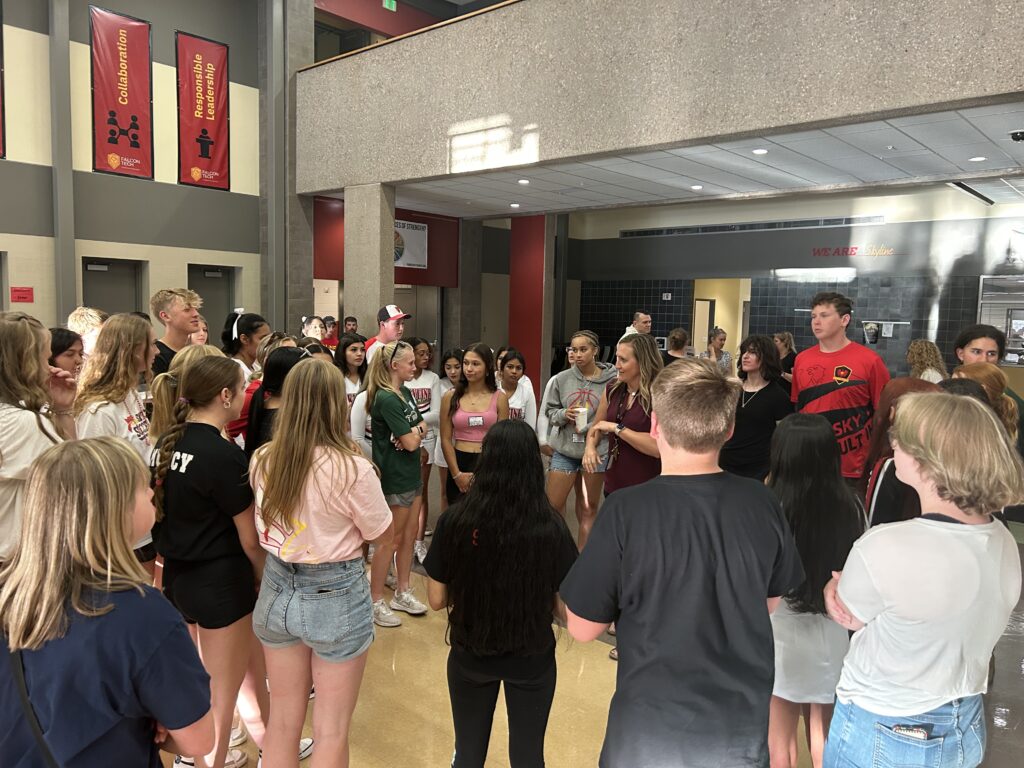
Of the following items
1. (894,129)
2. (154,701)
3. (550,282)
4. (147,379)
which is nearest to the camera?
(154,701)

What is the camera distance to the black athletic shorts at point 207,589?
234cm

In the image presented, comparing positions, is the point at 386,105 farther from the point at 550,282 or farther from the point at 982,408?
the point at 982,408

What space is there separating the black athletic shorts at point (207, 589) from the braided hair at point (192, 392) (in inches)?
8.2

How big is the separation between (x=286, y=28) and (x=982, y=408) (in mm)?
10593

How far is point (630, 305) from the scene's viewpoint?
1371 centimetres

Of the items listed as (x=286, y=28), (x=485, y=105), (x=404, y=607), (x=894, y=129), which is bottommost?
(x=404, y=607)

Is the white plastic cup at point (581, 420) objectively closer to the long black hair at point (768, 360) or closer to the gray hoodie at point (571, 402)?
the gray hoodie at point (571, 402)

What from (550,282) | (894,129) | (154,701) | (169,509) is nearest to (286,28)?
(550,282)

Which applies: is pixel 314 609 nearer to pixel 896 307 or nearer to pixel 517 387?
pixel 517 387

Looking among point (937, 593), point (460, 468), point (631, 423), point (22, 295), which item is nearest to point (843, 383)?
point (631, 423)

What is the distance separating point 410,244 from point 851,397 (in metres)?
8.62

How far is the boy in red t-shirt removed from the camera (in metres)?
4.00

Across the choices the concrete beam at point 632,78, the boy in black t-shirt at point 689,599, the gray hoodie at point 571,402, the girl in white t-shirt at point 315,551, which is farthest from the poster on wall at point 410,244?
the boy in black t-shirt at point 689,599

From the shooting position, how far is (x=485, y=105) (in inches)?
299
